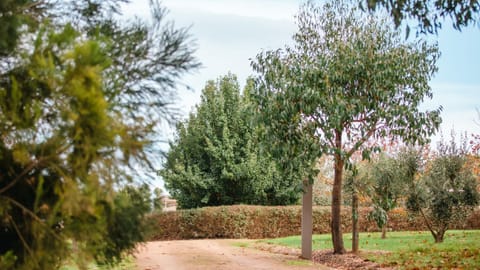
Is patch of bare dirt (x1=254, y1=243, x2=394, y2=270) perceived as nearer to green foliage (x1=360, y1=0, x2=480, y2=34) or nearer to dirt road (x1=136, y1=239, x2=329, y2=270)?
dirt road (x1=136, y1=239, x2=329, y2=270)

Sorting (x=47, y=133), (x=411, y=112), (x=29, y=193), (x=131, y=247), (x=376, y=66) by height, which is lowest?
(x=131, y=247)

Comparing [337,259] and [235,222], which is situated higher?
[235,222]

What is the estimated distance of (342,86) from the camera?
1420 centimetres

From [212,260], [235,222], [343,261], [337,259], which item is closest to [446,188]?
[337,259]

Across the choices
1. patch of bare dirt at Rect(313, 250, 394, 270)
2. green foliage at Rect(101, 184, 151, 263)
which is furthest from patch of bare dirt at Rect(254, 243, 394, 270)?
green foliage at Rect(101, 184, 151, 263)

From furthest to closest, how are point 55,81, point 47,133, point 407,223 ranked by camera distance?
point 407,223 < point 47,133 < point 55,81

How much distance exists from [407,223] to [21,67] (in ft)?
74.5

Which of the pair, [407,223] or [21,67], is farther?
[407,223]

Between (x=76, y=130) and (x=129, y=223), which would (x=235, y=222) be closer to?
(x=129, y=223)

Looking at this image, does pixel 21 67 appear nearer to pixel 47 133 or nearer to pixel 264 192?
pixel 47 133

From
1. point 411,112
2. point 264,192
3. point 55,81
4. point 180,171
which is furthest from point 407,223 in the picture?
point 55,81

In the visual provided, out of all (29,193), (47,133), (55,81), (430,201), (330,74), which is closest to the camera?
(55,81)

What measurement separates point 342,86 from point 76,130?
33.1 ft

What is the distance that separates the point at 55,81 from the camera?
16.6 feet
